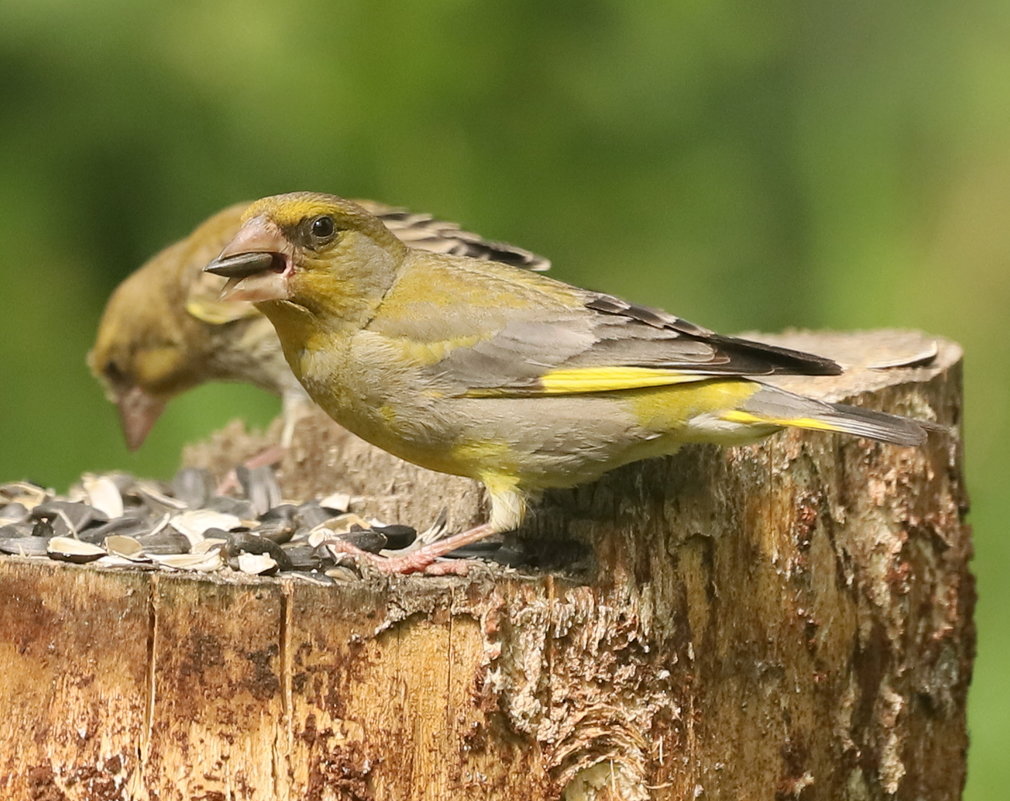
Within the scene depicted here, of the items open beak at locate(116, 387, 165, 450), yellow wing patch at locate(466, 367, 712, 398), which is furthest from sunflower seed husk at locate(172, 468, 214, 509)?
open beak at locate(116, 387, 165, 450)

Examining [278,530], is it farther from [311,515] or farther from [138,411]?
[138,411]

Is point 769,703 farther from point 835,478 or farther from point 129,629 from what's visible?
point 129,629

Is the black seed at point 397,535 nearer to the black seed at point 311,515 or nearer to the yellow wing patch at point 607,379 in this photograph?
the black seed at point 311,515

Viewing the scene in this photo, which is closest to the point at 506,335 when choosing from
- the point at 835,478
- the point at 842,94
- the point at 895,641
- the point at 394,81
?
the point at 835,478

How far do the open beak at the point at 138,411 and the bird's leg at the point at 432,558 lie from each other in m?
2.87

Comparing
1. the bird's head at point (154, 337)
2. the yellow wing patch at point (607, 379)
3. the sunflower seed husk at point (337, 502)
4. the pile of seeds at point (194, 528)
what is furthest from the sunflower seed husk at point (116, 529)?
the bird's head at point (154, 337)

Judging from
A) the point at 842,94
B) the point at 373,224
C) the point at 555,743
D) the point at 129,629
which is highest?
the point at 842,94

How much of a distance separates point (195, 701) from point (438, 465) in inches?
32.9

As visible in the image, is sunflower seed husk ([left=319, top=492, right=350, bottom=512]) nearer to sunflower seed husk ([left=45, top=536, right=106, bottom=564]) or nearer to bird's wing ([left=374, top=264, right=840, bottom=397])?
bird's wing ([left=374, top=264, right=840, bottom=397])

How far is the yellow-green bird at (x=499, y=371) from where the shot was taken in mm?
3158

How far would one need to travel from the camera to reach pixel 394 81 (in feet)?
20.0

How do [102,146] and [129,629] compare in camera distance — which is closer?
[129,629]

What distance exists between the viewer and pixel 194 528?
3557 mm

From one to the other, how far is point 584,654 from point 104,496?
171cm
